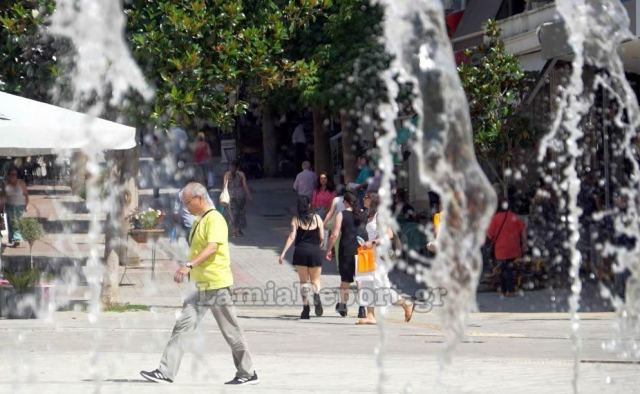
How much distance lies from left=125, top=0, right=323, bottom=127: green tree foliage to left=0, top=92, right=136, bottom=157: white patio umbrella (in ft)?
6.35

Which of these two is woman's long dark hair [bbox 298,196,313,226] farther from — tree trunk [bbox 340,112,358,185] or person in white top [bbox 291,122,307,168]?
person in white top [bbox 291,122,307,168]

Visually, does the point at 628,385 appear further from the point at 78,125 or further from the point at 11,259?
the point at 11,259

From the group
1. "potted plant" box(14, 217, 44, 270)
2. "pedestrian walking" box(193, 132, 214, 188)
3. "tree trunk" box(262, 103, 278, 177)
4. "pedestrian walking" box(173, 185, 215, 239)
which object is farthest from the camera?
"tree trunk" box(262, 103, 278, 177)

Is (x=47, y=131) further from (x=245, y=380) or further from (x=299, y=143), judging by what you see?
(x=299, y=143)

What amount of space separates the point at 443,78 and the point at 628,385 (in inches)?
354

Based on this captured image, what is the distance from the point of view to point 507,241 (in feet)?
58.5

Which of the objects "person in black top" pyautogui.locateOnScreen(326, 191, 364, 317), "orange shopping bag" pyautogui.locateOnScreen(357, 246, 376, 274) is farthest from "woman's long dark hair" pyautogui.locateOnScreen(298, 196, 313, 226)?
"orange shopping bag" pyautogui.locateOnScreen(357, 246, 376, 274)

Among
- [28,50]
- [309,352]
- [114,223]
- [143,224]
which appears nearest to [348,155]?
[143,224]

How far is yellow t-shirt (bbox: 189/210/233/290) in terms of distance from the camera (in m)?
10.3

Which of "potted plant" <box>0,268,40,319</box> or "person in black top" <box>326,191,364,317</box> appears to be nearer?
"potted plant" <box>0,268,40,319</box>

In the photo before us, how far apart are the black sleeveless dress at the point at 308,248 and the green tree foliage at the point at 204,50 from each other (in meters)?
2.25

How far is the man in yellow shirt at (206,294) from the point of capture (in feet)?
33.2

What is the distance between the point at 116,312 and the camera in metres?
16.4

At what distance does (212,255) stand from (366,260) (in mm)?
5039
